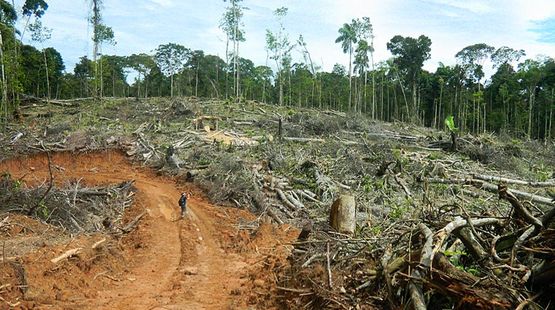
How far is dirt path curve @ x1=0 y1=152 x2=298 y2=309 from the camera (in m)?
6.71

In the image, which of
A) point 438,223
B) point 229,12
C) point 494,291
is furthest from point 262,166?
point 229,12

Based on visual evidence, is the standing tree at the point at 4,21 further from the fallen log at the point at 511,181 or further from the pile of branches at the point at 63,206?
the fallen log at the point at 511,181

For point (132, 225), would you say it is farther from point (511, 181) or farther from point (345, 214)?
point (511, 181)

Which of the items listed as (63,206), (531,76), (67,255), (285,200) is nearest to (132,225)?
(63,206)

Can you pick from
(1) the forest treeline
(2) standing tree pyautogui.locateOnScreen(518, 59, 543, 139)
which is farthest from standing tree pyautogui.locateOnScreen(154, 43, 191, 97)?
(2) standing tree pyautogui.locateOnScreen(518, 59, 543, 139)

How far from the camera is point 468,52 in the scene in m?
47.7

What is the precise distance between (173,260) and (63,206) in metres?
2.83

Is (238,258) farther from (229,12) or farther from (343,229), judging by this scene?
(229,12)

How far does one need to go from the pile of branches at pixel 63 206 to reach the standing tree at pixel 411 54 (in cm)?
4258

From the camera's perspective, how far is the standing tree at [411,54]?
48.9m

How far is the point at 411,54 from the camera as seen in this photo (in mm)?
49781

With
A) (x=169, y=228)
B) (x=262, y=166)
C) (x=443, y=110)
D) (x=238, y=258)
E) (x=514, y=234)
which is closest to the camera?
(x=514, y=234)

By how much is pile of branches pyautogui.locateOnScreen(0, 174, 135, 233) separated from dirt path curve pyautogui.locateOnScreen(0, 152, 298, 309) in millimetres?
881

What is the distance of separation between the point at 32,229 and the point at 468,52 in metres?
48.0
